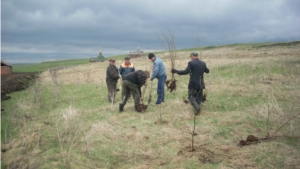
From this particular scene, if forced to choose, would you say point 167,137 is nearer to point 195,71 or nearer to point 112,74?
point 195,71

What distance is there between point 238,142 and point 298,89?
573 cm

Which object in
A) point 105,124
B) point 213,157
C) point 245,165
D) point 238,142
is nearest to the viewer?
point 245,165

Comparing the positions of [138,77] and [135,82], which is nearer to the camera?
[138,77]

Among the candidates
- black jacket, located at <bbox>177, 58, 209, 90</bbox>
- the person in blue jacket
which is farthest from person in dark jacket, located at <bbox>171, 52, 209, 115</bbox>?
the person in blue jacket

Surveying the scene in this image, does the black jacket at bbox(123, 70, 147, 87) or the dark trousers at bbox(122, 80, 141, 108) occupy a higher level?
the black jacket at bbox(123, 70, 147, 87)

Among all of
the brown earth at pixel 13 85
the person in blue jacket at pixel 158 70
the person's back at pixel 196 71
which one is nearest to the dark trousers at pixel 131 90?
the person in blue jacket at pixel 158 70

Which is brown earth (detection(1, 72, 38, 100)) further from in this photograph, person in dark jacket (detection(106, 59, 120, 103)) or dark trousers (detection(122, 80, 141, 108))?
dark trousers (detection(122, 80, 141, 108))

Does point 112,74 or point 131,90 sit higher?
point 112,74

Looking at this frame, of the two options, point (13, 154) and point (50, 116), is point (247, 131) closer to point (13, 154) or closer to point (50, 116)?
point (13, 154)

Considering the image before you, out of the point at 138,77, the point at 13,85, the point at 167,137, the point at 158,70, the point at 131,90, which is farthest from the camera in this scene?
the point at 13,85

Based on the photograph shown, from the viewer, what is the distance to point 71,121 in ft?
23.2

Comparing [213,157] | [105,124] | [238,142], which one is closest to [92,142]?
[105,124]

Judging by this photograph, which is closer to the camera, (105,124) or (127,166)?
(127,166)

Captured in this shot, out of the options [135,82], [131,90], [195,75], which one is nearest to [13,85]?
[131,90]
